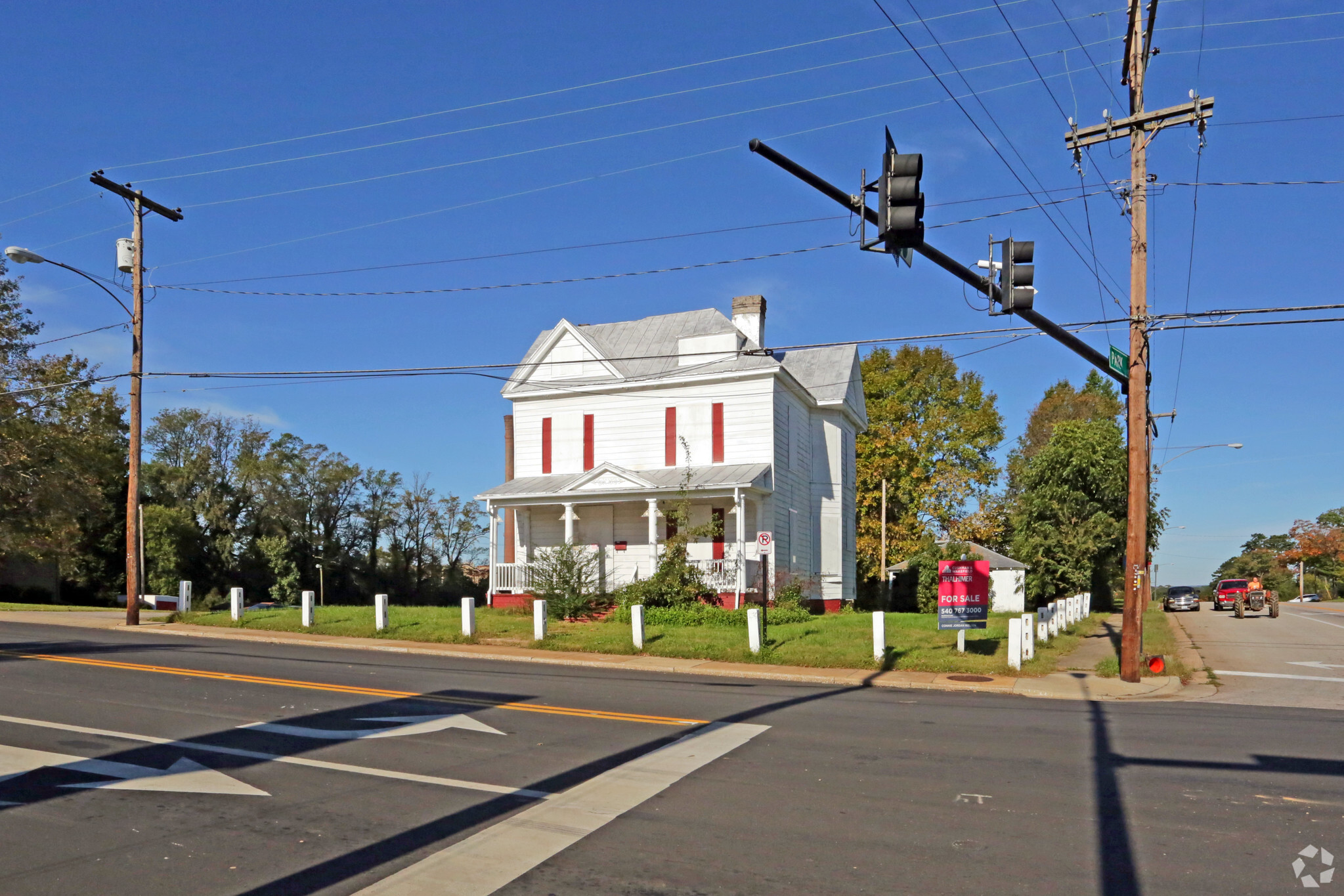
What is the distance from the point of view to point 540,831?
7000mm

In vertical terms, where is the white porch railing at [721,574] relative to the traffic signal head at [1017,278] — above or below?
below

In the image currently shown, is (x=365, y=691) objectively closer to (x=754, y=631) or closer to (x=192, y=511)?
(x=754, y=631)

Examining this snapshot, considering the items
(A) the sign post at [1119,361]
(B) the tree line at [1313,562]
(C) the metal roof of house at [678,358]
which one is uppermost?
(C) the metal roof of house at [678,358]

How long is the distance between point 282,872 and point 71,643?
687 inches

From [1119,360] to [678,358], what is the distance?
1639cm

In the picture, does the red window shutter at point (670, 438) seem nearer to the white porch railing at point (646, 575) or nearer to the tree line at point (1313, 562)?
the white porch railing at point (646, 575)

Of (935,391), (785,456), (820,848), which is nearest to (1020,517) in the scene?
(935,391)

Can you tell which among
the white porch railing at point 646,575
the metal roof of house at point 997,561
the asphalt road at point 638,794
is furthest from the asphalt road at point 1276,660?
the white porch railing at point 646,575

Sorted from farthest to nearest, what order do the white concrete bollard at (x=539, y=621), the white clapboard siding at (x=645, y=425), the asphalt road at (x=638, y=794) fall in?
the white clapboard siding at (x=645, y=425) → the white concrete bollard at (x=539, y=621) → the asphalt road at (x=638, y=794)

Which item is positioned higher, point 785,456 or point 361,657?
point 785,456

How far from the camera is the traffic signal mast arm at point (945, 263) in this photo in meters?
10.6

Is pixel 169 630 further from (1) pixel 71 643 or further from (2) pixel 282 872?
(2) pixel 282 872

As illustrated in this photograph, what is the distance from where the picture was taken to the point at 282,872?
20.0 feet

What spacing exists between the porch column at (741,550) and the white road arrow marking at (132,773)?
19729 millimetres
